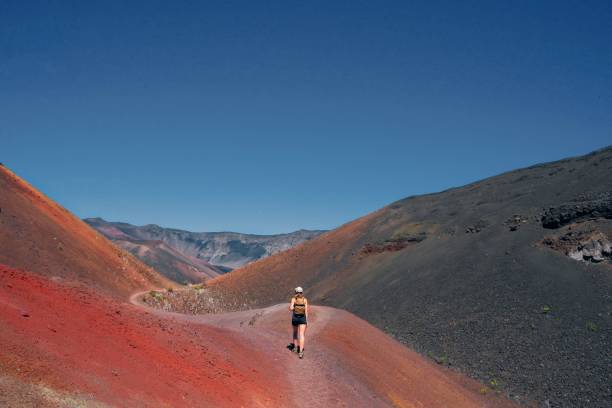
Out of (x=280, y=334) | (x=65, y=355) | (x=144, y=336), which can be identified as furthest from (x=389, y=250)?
(x=65, y=355)

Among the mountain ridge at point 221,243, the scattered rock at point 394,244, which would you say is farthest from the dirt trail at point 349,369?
the mountain ridge at point 221,243

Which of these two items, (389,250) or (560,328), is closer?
(560,328)

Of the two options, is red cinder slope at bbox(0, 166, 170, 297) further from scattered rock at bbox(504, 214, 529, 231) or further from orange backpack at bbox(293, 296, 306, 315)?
scattered rock at bbox(504, 214, 529, 231)

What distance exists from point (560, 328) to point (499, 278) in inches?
242

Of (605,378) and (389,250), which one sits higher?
(389,250)

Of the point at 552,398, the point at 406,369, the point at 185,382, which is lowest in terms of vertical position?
the point at 552,398

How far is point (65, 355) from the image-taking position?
7.64m

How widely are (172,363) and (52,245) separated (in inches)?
1115

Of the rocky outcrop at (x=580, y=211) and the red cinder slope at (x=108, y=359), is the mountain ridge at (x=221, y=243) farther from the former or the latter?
the red cinder slope at (x=108, y=359)

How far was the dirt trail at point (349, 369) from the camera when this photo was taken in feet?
39.8

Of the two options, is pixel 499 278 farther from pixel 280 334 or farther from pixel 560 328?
pixel 280 334

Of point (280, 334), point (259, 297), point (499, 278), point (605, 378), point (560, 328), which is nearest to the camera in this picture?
point (280, 334)

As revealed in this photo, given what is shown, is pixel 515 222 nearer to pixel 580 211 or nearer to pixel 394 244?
pixel 580 211

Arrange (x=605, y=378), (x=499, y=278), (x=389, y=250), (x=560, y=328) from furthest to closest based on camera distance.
A: (x=389, y=250), (x=499, y=278), (x=560, y=328), (x=605, y=378)
